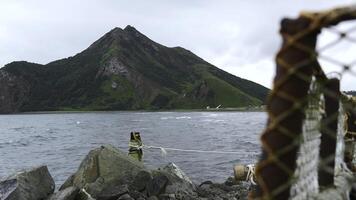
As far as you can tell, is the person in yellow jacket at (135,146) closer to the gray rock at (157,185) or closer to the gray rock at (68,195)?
the gray rock at (157,185)

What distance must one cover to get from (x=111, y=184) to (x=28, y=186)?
332 centimetres

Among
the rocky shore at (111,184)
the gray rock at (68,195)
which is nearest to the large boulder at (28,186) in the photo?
the rocky shore at (111,184)

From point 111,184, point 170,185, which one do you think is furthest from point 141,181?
point 170,185

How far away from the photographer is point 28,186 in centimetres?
1836

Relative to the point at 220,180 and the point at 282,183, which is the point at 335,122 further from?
the point at 220,180

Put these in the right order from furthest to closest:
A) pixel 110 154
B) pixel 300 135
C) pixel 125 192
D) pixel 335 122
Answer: pixel 110 154 < pixel 125 192 < pixel 335 122 < pixel 300 135

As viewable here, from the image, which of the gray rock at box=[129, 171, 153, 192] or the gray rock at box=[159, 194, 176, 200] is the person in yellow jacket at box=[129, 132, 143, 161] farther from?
the gray rock at box=[159, 194, 176, 200]

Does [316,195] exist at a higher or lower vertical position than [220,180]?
higher

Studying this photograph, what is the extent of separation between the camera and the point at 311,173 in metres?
4.32

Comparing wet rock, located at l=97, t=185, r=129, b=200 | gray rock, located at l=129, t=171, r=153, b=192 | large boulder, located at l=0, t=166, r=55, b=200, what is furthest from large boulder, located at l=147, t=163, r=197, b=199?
large boulder, located at l=0, t=166, r=55, b=200

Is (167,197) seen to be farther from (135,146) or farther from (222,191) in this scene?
(135,146)

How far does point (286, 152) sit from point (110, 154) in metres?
18.2

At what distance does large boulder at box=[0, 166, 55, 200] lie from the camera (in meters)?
17.6

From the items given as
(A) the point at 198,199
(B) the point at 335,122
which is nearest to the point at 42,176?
(A) the point at 198,199
